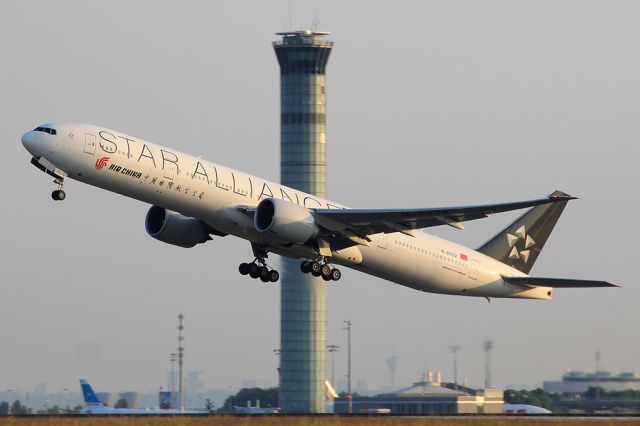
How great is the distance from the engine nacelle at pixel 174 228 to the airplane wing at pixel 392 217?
6.03 m

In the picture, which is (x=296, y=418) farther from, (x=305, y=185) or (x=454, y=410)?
(x=305, y=185)

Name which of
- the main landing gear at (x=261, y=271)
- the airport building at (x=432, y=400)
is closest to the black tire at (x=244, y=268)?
the main landing gear at (x=261, y=271)

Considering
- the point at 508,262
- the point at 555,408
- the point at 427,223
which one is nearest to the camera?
the point at 427,223

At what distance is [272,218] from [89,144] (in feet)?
25.6

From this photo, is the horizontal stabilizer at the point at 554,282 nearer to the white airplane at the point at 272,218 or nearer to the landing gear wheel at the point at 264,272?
the white airplane at the point at 272,218

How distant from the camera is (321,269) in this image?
5384cm

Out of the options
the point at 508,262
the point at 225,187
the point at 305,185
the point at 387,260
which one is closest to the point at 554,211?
the point at 508,262

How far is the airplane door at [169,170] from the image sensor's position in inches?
1940

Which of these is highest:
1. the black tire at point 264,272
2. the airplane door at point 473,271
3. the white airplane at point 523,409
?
the airplane door at point 473,271

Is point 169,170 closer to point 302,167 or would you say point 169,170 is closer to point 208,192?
point 208,192

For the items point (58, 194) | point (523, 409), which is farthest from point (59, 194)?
point (523, 409)

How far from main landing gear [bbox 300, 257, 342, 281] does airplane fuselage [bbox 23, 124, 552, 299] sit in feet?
1.41

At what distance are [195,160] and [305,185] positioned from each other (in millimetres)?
109304

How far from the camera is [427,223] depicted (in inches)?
2114
